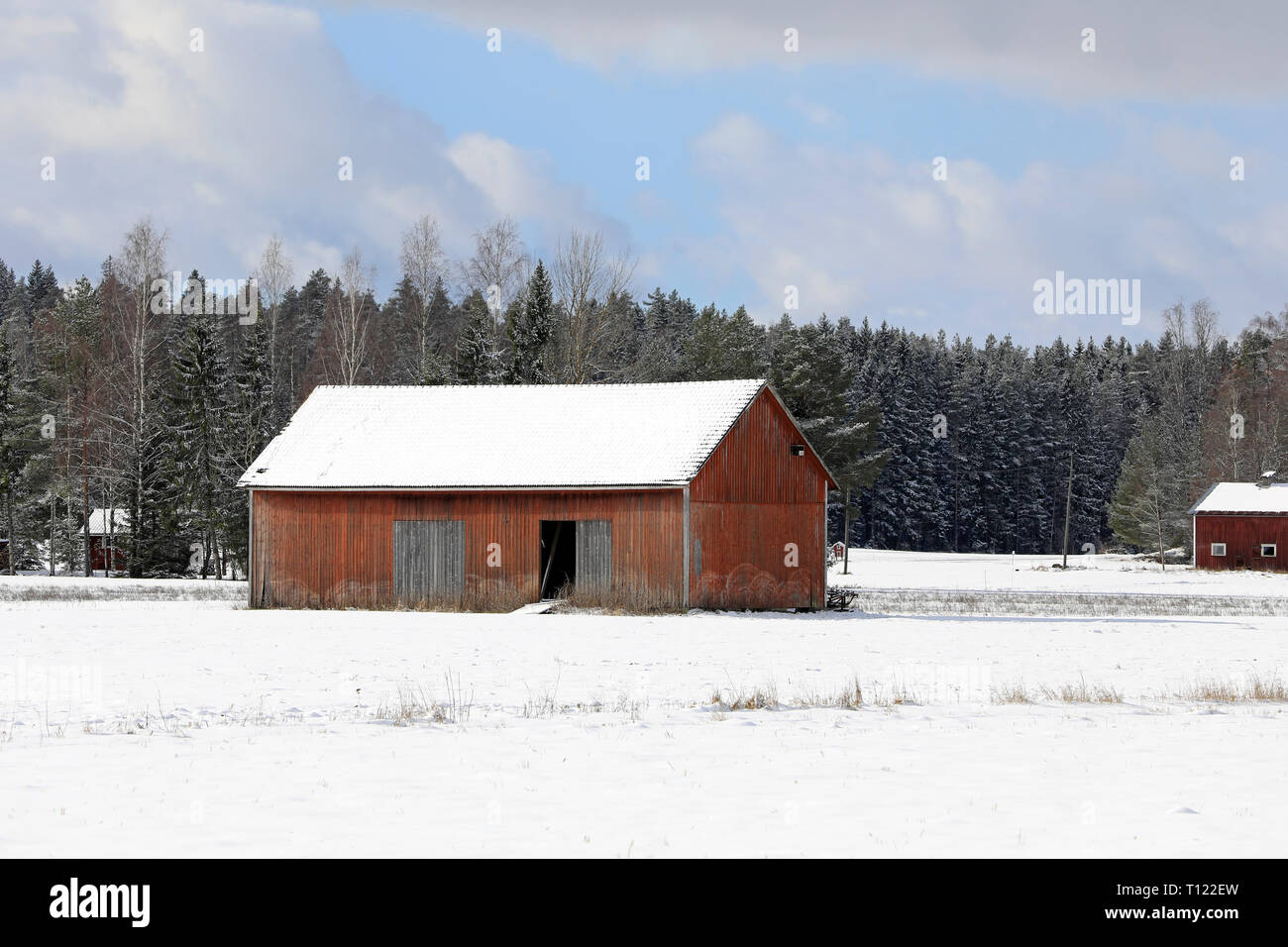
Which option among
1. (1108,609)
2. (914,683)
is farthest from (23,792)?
(1108,609)

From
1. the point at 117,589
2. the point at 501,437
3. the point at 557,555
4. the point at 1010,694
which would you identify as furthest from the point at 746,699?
the point at 117,589

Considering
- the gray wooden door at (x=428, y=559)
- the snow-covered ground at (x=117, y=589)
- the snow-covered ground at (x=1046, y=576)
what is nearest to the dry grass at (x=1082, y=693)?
the gray wooden door at (x=428, y=559)

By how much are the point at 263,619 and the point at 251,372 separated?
28.4 meters

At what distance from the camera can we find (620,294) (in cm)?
5778

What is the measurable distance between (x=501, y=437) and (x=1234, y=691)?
2373cm

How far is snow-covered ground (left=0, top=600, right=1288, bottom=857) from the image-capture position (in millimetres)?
9016

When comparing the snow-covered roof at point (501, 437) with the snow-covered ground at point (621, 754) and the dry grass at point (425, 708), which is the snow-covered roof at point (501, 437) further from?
the dry grass at point (425, 708)

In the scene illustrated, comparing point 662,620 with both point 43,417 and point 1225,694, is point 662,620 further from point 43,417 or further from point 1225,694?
point 43,417

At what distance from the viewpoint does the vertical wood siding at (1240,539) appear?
232 feet

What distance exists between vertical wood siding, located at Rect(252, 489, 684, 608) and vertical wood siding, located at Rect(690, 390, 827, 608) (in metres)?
0.99

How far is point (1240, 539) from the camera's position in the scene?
71.6 metres

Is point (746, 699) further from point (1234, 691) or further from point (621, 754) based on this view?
point (1234, 691)

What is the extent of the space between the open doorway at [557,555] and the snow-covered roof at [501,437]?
6.03 ft

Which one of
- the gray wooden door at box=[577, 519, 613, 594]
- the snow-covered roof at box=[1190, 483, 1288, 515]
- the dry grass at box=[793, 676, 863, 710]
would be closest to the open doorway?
the gray wooden door at box=[577, 519, 613, 594]
